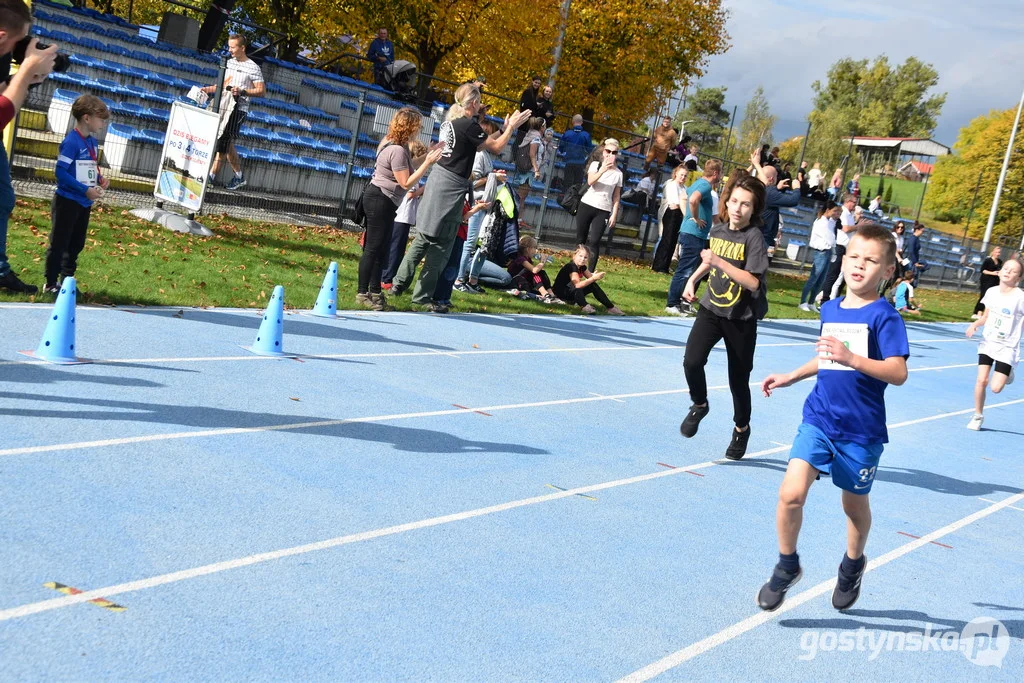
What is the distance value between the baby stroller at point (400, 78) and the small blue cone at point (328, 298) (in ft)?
42.9

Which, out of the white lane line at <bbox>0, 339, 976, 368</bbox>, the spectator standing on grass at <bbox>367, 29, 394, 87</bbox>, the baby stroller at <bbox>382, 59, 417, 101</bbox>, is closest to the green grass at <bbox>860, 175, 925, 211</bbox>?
the spectator standing on grass at <bbox>367, 29, 394, 87</bbox>

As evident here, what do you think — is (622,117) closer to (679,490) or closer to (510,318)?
(510,318)

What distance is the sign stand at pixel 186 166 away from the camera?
14.1 meters

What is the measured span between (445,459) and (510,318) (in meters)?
6.92

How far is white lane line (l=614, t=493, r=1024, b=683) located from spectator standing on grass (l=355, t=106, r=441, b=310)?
630 centimetres

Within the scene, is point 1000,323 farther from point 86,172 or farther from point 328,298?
point 86,172

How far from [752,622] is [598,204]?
12.1m

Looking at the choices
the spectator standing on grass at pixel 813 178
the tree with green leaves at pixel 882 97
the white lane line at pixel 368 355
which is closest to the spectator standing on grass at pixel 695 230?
the white lane line at pixel 368 355

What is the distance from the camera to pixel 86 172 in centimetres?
905

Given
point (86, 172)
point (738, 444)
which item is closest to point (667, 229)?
point (738, 444)

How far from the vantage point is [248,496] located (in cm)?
538

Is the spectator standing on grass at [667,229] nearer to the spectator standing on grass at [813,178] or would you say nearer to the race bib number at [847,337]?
the spectator standing on grass at [813,178]

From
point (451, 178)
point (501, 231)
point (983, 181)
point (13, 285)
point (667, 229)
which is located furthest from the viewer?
point (983, 181)

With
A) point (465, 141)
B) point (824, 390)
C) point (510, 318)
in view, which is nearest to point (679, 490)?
point (824, 390)
